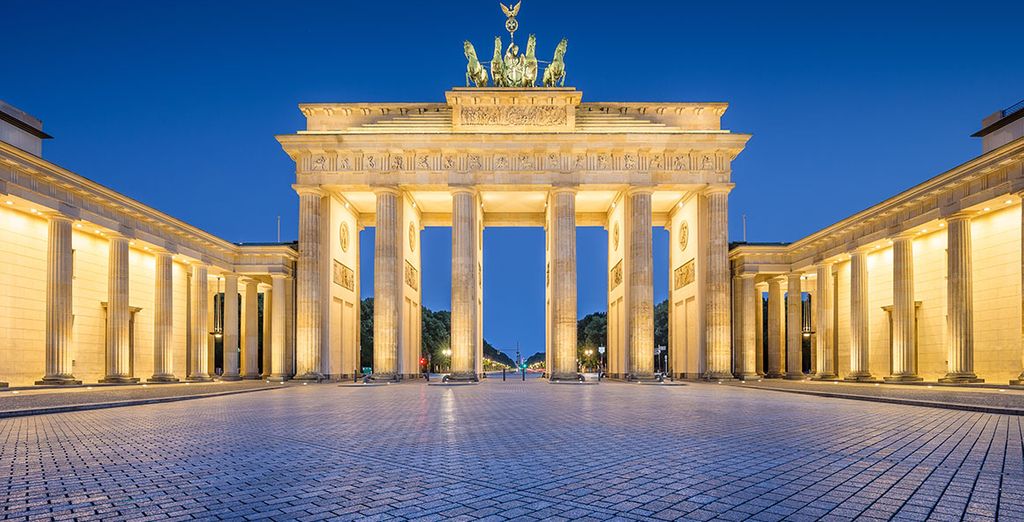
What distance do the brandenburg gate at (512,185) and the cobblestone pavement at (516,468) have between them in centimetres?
2508

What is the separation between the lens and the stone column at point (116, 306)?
29344mm

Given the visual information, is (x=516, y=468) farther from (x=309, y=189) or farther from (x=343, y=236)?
(x=343, y=236)

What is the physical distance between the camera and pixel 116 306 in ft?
97.1

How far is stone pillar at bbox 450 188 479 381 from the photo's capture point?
1469 inches

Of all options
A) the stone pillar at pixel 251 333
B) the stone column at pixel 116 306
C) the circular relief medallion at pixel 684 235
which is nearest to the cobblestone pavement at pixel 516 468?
the stone column at pixel 116 306

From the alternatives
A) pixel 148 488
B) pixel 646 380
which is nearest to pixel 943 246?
pixel 646 380

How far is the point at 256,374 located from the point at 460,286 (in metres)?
15.3

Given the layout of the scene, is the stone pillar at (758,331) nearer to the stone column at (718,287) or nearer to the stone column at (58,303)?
the stone column at (718,287)

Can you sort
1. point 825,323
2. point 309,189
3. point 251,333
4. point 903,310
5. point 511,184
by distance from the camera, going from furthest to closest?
point 251,333
point 825,323
point 511,184
point 309,189
point 903,310

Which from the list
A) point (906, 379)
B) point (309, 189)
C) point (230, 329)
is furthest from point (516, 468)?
point (230, 329)

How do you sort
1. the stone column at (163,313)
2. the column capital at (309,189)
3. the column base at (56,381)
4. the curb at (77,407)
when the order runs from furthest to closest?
the column capital at (309,189)
the stone column at (163,313)
the column base at (56,381)
the curb at (77,407)

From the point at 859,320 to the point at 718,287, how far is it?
746 centimetres

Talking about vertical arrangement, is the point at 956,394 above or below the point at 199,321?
below

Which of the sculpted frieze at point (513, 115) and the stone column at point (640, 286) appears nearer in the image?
the stone column at point (640, 286)
